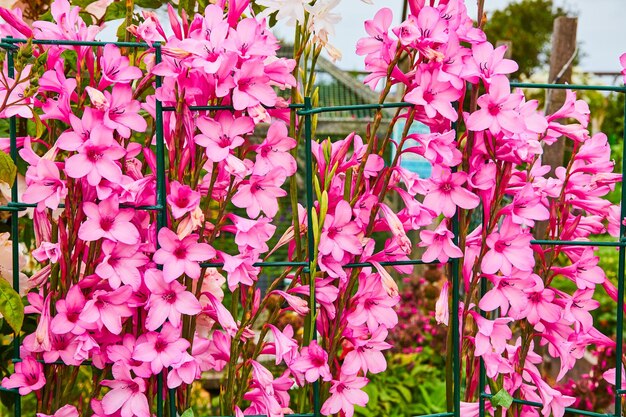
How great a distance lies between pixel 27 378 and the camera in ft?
4.80

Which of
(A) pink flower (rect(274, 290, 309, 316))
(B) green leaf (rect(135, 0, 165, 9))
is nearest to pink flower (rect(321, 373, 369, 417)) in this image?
(A) pink flower (rect(274, 290, 309, 316))

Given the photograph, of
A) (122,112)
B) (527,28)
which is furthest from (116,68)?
(527,28)

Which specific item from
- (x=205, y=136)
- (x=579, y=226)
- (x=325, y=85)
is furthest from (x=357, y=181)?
(x=325, y=85)

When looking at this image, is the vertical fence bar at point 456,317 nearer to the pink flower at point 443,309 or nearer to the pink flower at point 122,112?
the pink flower at point 443,309

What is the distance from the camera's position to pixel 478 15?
1.49 meters

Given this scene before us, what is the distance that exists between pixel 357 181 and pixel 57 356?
Result: 61 cm

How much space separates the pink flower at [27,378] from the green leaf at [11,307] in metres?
0.07

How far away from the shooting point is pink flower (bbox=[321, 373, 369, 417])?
146cm

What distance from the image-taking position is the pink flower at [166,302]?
1378mm

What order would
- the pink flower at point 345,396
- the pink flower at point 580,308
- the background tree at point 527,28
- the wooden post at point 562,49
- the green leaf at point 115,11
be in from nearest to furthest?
the pink flower at point 345,396, the pink flower at point 580,308, the green leaf at point 115,11, the wooden post at point 562,49, the background tree at point 527,28

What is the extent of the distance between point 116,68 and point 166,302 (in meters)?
0.40

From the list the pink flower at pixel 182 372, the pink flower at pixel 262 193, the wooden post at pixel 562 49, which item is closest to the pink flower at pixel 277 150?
the pink flower at pixel 262 193

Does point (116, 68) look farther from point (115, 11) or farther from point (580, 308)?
point (580, 308)

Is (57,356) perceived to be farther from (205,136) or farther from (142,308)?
(205,136)
